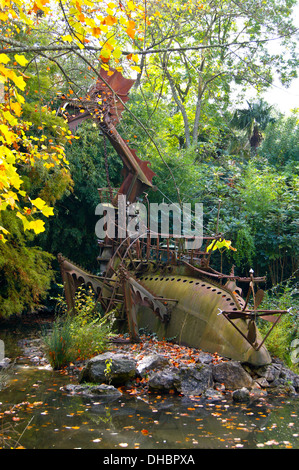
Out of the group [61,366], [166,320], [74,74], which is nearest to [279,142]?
[74,74]

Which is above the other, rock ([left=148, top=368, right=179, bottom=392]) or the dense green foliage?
the dense green foliage

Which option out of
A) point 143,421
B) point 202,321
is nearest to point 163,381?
point 143,421

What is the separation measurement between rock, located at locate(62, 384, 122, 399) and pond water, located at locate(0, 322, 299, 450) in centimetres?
10

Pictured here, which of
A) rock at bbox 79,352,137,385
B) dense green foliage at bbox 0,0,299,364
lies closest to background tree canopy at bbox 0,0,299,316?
dense green foliage at bbox 0,0,299,364

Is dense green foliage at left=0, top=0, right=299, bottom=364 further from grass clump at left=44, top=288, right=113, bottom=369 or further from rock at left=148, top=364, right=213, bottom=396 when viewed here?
rock at left=148, top=364, right=213, bottom=396

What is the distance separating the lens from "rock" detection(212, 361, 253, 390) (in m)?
6.16

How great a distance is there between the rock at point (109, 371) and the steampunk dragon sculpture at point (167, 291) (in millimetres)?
1405

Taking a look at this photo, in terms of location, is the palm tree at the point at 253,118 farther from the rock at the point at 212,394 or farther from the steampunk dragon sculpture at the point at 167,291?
the rock at the point at 212,394

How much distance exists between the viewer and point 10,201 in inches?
111

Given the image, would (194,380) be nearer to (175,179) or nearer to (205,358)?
(205,358)

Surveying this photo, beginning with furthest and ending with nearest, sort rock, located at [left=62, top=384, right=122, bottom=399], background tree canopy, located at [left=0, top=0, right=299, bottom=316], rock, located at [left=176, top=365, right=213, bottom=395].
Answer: background tree canopy, located at [left=0, top=0, right=299, bottom=316]
rock, located at [left=176, top=365, right=213, bottom=395]
rock, located at [left=62, top=384, right=122, bottom=399]

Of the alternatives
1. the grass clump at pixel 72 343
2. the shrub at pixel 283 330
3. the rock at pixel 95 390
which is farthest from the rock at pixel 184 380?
the shrub at pixel 283 330

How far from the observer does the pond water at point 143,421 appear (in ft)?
14.1

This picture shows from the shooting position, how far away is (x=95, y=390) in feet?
19.3
